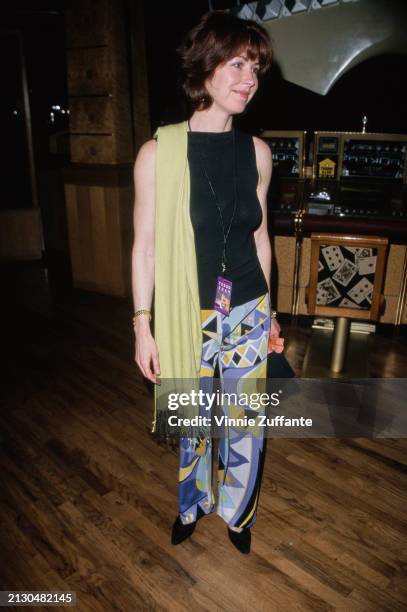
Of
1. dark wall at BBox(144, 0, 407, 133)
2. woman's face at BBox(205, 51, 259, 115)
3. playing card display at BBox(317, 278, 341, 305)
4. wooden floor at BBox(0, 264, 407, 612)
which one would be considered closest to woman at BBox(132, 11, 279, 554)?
woman's face at BBox(205, 51, 259, 115)

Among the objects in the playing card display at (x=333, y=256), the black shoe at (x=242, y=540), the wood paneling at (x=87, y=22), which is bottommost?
the black shoe at (x=242, y=540)

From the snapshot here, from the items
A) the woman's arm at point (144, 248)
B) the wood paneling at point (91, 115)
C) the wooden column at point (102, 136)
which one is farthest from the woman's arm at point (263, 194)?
the wood paneling at point (91, 115)

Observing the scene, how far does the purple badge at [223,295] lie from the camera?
1.36 metres

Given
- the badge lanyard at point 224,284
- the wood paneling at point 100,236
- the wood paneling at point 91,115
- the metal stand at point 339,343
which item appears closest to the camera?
the badge lanyard at point 224,284

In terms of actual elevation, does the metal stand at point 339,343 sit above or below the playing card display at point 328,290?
below

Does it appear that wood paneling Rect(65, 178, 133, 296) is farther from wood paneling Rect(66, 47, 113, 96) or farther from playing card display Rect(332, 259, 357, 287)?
playing card display Rect(332, 259, 357, 287)

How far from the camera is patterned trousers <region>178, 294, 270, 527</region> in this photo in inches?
56.0

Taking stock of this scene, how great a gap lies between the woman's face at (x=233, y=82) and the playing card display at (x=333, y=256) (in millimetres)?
1261

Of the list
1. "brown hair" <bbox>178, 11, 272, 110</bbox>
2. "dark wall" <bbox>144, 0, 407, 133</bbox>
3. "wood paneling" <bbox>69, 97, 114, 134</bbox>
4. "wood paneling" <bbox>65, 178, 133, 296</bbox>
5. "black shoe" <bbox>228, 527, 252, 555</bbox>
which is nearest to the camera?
"brown hair" <bbox>178, 11, 272, 110</bbox>

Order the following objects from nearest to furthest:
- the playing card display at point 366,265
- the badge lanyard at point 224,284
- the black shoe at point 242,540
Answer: the badge lanyard at point 224,284 < the black shoe at point 242,540 < the playing card display at point 366,265

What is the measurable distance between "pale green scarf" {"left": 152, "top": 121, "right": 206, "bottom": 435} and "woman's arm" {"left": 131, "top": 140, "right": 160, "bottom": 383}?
0.10 ft

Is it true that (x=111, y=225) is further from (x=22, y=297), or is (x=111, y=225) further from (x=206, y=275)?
(x=206, y=275)

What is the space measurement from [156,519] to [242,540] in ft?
1.16

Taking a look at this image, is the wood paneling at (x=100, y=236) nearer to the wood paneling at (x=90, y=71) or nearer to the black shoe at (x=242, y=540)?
the wood paneling at (x=90, y=71)
